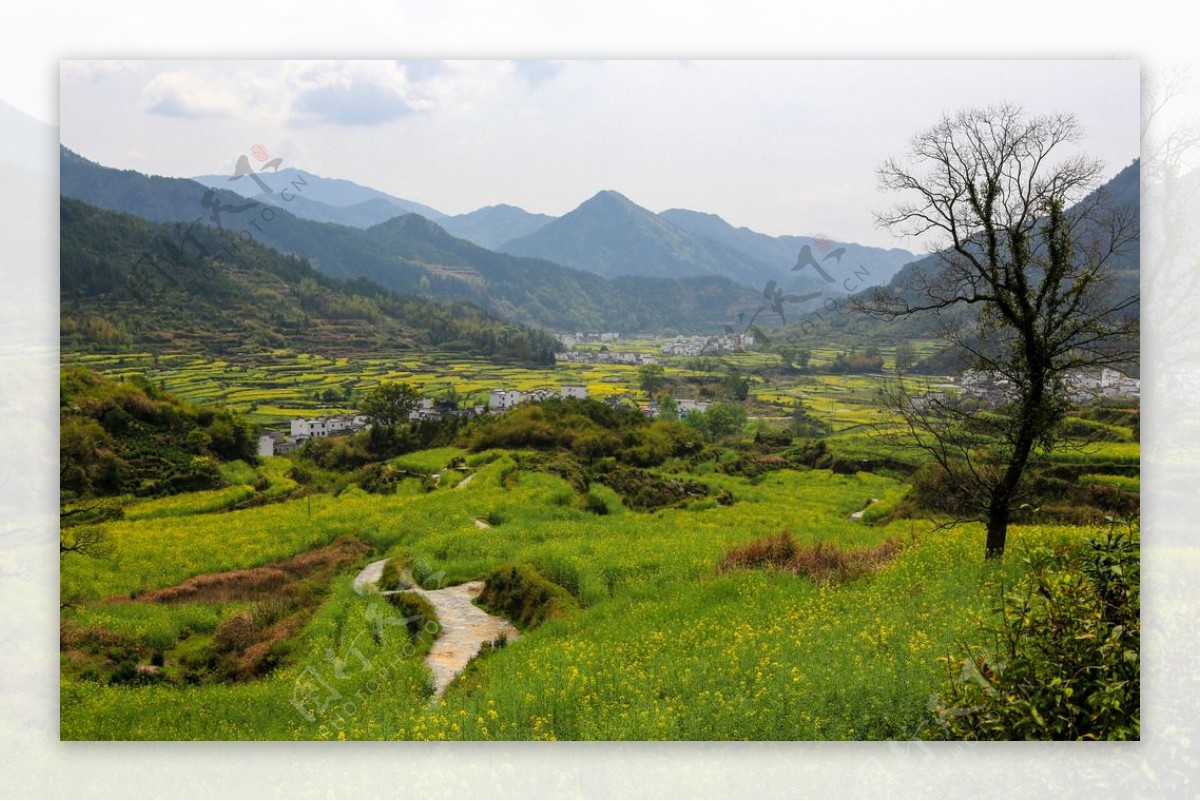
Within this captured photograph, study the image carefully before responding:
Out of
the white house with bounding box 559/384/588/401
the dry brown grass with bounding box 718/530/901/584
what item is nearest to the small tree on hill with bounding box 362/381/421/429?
the white house with bounding box 559/384/588/401

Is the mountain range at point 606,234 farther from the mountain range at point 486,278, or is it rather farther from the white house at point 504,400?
the white house at point 504,400

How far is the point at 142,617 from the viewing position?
736 cm

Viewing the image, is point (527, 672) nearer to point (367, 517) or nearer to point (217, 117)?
point (367, 517)

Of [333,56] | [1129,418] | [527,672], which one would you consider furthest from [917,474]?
[333,56]

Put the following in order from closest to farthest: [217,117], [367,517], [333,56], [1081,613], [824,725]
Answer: [1081,613], [824,725], [333,56], [217,117], [367,517]

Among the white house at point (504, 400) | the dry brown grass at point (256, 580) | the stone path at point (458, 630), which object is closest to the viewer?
the stone path at point (458, 630)

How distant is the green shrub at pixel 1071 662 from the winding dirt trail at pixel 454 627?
3.90 metres

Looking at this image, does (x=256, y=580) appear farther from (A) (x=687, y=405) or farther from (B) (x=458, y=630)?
(A) (x=687, y=405)

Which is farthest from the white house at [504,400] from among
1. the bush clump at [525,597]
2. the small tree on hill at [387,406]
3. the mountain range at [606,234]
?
the bush clump at [525,597]

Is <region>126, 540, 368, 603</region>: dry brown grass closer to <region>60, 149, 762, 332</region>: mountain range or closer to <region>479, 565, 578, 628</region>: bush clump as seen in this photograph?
<region>479, 565, 578, 628</region>: bush clump

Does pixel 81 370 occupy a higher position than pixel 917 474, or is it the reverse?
pixel 81 370

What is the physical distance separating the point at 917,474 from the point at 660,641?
3.52 metres

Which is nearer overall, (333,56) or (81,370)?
(333,56)

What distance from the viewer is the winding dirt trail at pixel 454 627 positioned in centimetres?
696
